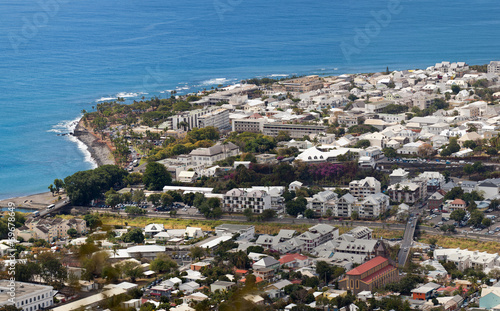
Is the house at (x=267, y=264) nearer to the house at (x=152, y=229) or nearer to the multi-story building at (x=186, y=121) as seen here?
the house at (x=152, y=229)

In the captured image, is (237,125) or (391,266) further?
(237,125)

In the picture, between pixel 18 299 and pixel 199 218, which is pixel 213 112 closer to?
pixel 199 218

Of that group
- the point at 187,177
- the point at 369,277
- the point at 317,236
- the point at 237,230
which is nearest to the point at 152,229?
the point at 237,230

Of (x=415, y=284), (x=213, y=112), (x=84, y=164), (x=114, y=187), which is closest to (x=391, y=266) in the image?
(x=415, y=284)

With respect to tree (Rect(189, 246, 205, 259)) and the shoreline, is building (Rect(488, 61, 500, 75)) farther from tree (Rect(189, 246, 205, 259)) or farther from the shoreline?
tree (Rect(189, 246, 205, 259))

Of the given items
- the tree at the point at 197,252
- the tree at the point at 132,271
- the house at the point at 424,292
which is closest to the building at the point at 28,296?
the tree at the point at 132,271

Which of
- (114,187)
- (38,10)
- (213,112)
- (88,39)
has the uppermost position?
(38,10)

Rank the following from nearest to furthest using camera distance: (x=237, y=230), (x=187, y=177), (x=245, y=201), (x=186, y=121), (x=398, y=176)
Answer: (x=237, y=230), (x=245, y=201), (x=398, y=176), (x=187, y=177), (x=186, y=121)

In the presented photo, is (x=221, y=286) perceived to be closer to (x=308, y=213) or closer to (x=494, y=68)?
(x=308, y=213)
